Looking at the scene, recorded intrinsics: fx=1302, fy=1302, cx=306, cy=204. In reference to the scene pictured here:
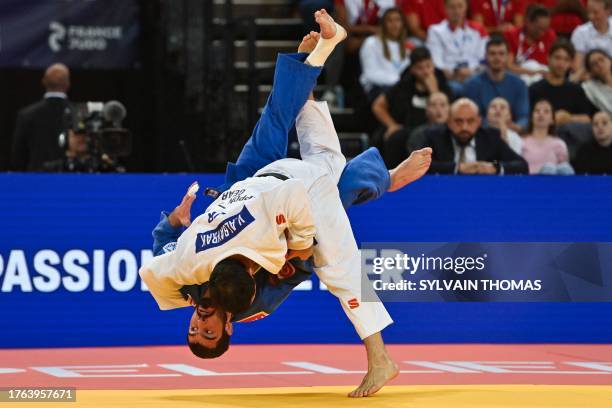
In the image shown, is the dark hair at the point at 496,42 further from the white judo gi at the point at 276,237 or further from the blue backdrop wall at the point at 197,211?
the white judo gi at the point at 276,237

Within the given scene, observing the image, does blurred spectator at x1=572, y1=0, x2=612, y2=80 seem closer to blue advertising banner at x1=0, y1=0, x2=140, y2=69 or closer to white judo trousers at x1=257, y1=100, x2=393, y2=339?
blue advertising banner at x1=0, y1=0, x2=140, y2=69

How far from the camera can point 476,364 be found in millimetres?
7750

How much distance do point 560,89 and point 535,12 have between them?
103 centimetres

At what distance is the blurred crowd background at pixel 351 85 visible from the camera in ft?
32.4

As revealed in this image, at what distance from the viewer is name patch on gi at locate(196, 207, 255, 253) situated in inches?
233

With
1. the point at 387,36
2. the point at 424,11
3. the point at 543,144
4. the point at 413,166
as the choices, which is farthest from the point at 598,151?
the point at 413,166

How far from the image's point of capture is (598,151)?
10.8 metres

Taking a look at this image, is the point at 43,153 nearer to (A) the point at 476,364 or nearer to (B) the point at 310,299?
(B) the point at 310,299

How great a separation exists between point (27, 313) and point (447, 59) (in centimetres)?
509

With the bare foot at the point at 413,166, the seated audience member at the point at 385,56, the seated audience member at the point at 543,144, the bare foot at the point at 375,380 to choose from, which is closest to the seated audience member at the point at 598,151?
the seated audience member at the point at 543,144

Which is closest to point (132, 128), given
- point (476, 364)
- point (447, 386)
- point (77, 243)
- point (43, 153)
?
point (43, 153)

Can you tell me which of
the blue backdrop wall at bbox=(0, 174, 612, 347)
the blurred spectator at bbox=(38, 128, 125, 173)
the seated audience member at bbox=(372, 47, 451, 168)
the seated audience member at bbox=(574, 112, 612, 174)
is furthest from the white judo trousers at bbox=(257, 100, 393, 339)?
the seated audience member at bbox=(574, 112, 612, 174)

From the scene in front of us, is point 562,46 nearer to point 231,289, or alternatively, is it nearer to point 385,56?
point 385,56

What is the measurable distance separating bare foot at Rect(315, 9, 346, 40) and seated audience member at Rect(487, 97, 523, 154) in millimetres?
4125
